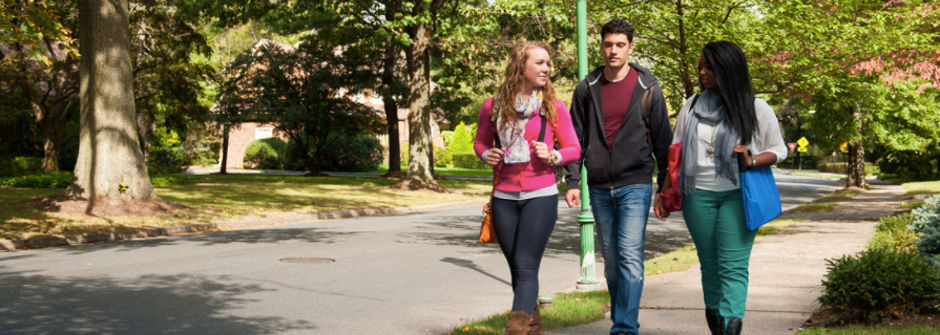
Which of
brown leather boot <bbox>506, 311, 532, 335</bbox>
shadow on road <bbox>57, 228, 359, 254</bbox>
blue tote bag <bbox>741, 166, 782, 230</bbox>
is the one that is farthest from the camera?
shadow on road <bbox>57, 228, 359, 254</bbox>

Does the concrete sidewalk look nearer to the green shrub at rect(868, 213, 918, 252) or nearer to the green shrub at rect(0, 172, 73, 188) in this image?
the green shrub at rect(868, 213, 918, 252)

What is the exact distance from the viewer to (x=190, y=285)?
8320 mm

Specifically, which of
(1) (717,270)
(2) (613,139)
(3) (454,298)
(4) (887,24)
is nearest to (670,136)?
(2) (613,139)

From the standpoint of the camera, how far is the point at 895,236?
10.8m

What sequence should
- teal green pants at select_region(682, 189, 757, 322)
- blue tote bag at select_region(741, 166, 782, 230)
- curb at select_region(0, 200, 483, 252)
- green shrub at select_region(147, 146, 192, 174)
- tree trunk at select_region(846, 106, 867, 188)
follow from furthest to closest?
green shrub at select_region(147, 146, 192, 174) → tree trunk at select_region(846, 106, 867, 188) → curb at select_region(0, 200, 483, 252) → teal green pants at select_region(682, 189, 757, 322) → blue tote bag at select_region(741, 166, 782, 230)

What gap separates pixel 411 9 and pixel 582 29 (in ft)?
66.3

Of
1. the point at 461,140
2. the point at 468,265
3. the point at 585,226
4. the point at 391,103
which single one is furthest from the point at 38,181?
the point at 461,140

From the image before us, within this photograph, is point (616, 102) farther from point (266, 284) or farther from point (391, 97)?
point (391, 97)

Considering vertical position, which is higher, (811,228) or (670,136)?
(670,136)

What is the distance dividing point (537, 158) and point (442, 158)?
177 ft

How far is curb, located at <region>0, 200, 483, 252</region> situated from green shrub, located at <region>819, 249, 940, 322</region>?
36.3 feet

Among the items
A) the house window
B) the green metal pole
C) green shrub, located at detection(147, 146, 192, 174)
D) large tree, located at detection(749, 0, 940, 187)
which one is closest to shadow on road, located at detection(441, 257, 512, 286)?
the green metal pole

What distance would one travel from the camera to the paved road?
21.3ft

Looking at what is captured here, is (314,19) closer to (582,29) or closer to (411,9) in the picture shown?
(411,9)
